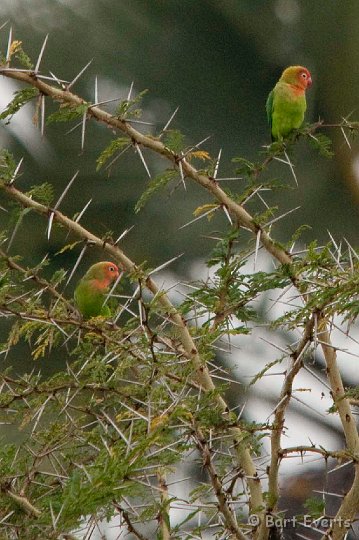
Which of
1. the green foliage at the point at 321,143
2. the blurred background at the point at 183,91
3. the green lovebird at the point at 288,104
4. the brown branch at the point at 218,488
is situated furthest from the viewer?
the blurred background at the point at 183,91

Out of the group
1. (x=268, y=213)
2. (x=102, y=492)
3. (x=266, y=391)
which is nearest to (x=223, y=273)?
(x=268, y=213)

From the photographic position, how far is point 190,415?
82.5 inches

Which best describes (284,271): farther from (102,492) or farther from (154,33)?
(154,33)

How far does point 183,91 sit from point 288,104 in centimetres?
173

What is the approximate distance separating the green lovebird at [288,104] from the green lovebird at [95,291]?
0.77 meters

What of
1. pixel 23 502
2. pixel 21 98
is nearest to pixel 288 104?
pixel 21 98

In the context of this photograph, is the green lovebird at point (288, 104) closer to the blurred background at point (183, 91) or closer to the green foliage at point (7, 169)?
the green foliage at point (7, 169)

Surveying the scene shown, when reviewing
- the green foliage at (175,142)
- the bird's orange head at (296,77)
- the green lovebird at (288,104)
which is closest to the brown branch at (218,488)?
the green foliage at (175,142)

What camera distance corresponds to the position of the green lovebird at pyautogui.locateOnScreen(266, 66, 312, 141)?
3514 mm

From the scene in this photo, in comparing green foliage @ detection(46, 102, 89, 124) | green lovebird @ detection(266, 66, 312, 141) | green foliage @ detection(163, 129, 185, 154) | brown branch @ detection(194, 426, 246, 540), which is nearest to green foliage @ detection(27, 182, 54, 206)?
green foliage @ detection(46, 102, 89, 124)

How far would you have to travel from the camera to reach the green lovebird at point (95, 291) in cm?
297

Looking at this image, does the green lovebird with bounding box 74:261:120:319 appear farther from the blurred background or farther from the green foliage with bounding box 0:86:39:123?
the blurred background

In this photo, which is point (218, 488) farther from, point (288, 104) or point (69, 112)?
point (288, 104)

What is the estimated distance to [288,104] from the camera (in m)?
3.58
